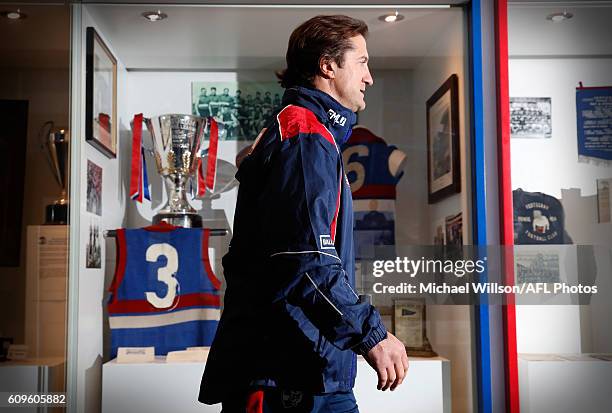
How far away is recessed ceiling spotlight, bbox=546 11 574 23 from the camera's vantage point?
3219 mm

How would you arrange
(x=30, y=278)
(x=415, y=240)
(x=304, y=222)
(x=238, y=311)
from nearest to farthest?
(x=304, y=222)
(x=238, y=311)
(x=30, y=278)
(x=415, y=240)

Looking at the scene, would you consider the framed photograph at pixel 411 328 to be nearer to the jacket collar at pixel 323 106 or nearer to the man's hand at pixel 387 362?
the jacket collar at pixel 323 106

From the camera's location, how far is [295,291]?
1.65 m

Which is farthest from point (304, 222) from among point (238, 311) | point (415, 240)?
point (415, 240)

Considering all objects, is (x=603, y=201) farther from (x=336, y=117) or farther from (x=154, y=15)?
(x=154, y=15)

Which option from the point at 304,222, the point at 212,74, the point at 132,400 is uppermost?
the point at 212,74

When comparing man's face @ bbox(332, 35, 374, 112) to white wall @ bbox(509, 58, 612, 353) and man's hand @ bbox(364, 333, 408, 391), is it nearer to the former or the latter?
man's hand @ bbox(364, 333, 408, 391)

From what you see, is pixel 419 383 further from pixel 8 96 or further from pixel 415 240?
pixel 8 96

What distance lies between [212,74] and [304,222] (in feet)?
5.56

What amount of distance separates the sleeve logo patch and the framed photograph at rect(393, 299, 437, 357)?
1502mm

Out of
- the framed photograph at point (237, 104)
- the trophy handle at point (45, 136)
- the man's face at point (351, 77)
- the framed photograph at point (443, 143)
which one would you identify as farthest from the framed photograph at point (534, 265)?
the trophy handle at point (45, 136)

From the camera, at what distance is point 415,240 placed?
3.13 meters

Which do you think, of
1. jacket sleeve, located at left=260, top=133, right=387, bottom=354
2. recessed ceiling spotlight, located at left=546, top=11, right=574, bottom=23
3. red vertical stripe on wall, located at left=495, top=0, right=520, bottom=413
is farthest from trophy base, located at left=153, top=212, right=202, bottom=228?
recessed ceiling spotlight, located at left=546, top=11, right=574, bottom=23

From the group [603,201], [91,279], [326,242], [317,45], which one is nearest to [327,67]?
[317,45]
